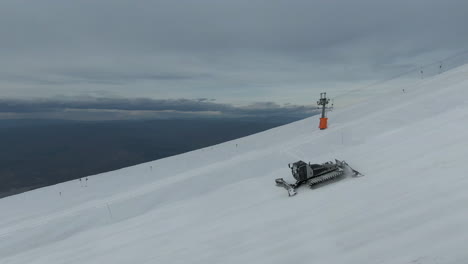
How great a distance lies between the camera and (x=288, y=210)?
8.66 metres

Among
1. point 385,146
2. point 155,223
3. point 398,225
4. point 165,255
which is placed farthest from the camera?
point 385,146

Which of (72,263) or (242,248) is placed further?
(72,263)

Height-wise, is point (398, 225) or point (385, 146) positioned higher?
point (385, 146)

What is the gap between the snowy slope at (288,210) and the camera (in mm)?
5703

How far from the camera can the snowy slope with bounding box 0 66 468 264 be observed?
570 cm

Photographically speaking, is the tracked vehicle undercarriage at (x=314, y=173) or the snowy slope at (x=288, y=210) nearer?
the snowy slope at (x=288, y=210)

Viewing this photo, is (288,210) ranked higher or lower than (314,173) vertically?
lower

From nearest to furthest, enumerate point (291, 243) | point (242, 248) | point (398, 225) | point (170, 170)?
point (398, 225), point (291, 243), point (242, 248), point (170, 170)

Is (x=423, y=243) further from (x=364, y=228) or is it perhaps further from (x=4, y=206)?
(x=4, y=206)

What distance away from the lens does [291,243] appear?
6.52 meters

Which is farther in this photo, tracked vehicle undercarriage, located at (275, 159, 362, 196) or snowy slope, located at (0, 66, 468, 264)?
tracked vehicle undercarriage, located at (275, 159, 362, 196)

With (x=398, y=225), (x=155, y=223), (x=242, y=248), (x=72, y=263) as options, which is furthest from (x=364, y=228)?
(x=72, y=263)

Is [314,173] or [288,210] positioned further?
[314,173]

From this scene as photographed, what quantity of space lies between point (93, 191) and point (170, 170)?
645 centimetres
